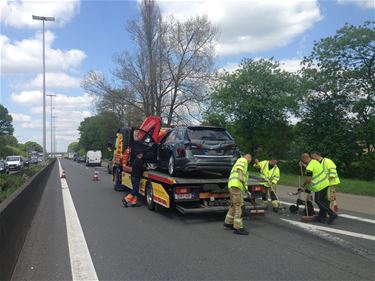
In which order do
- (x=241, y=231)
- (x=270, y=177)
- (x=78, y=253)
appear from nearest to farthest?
(x=78, y=253)
(x=241, y=231)
(x=270, y=177)

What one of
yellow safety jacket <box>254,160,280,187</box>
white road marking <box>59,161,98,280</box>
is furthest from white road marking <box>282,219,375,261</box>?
white road marking <box>59,161,98,280</box>

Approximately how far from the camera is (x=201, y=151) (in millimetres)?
10875

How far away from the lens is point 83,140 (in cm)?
12950

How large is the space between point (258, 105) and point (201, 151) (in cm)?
1914

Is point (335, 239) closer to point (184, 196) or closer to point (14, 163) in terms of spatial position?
point (184, 196)

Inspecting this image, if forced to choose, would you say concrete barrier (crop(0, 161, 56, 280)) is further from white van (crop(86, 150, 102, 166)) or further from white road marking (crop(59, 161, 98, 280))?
white van (crop(86, 150, 102, 166))

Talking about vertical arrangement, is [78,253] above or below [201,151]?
below

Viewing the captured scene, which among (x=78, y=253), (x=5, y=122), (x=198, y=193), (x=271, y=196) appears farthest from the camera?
(x=5, y=122)

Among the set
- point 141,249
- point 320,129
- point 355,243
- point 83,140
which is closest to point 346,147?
point 320,129

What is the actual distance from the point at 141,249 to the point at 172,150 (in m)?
4.41

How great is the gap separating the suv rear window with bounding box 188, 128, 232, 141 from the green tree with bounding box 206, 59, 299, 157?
17.2 m

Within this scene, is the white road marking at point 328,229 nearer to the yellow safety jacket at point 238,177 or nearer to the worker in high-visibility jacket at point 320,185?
the worker in high-visibility jacket at point 320,185

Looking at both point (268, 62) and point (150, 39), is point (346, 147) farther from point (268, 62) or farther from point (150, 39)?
point (150, 39)

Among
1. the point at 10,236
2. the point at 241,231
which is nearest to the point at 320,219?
the point at 241,231
